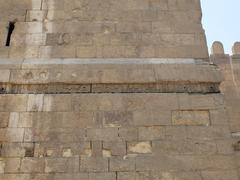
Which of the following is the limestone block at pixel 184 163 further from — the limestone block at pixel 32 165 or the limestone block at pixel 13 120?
the limestone block at pixel 13 120

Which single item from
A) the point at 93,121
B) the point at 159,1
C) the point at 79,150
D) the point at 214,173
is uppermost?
the point at 159,1

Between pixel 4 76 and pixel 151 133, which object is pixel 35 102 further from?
pixel 151 133

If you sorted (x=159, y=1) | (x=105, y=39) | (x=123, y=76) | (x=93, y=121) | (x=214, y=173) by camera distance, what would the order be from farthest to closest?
(x=159, y=1), (x=105, y=39), (x=123, y=76), (x=93, y=121), (x=214, y=173)

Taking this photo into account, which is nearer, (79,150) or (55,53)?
(79,150)

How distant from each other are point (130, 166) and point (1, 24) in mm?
3147

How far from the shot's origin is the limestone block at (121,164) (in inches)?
177

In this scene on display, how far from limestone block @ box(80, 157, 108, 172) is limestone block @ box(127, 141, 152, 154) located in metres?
0.36

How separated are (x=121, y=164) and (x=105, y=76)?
4.48ft

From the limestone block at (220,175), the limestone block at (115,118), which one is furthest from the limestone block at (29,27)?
the limestone block at (220,175)

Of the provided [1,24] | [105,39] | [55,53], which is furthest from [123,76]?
[1,24]

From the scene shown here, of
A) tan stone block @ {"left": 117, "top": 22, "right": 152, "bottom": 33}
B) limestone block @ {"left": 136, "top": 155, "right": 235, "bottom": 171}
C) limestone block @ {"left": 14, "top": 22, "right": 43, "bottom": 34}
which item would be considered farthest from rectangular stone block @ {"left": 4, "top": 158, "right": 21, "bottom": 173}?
tan stone block @ {"left": 117, "top": 22, "right": 152, "bottom": 33}

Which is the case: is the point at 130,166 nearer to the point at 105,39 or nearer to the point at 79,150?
the point at 79,150

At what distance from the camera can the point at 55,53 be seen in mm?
5441

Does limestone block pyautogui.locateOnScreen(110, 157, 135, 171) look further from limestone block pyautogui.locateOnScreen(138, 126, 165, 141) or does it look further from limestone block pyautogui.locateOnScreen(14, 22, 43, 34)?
limestone block pyautogui.locateOnScreen(14, 22, 43, 34)
